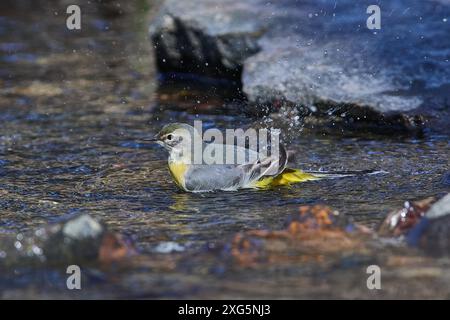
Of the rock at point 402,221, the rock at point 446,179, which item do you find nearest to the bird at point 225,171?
the rock at point 446,179

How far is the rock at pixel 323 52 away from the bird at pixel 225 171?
6.31 feet

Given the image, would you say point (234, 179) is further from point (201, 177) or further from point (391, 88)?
point (391, 88)

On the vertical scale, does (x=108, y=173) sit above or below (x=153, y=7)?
below

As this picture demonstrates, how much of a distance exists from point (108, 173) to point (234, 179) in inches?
47.8

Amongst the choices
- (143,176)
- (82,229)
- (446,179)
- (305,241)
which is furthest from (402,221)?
(143,176)

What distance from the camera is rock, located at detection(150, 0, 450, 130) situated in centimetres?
937

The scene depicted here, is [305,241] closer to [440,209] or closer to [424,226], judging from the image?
[424,226]

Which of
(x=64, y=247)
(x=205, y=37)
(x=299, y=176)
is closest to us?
(x=64, y=247)

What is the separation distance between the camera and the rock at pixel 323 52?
9.37m

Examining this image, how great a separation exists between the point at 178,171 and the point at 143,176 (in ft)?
1.73

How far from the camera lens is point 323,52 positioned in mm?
10125

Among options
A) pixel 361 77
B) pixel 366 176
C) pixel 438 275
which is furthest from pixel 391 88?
pixel 438 275

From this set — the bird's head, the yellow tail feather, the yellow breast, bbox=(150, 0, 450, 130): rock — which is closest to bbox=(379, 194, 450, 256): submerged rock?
the yellow tail feather
